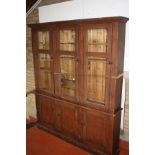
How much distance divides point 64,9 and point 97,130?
2.19 meters

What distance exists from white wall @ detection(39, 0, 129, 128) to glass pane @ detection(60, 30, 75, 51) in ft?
1.26

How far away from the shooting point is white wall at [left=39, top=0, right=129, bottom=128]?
2.60 meters

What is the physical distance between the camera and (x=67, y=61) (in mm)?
2986

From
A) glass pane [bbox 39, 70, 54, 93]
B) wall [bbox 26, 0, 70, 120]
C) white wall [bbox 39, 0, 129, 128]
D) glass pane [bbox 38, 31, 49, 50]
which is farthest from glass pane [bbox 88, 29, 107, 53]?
wall [bbox 26, 0, 70, 120]

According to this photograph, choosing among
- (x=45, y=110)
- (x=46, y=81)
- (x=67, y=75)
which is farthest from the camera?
(x=45, y=110)

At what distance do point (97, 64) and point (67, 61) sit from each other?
1.97 feet

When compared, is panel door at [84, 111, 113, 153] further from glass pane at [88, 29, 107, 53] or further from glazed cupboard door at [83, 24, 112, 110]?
glass pane at [88, 29, 107, 53]

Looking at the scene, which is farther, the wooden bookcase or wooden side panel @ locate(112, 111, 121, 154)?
wooden side panel @ locate(112, 111, 121, 154)

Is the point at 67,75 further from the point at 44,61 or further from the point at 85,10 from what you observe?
the point at 85,10

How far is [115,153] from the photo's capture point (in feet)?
9.14

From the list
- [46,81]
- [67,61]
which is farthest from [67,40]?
[46,81]

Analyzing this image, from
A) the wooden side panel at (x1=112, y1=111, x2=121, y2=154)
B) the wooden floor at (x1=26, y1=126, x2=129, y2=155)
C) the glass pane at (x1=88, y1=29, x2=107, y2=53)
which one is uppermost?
the glass pane at (x1=88, y1=29, x2=107, y2=53)

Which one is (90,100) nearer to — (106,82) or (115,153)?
(106,82)
